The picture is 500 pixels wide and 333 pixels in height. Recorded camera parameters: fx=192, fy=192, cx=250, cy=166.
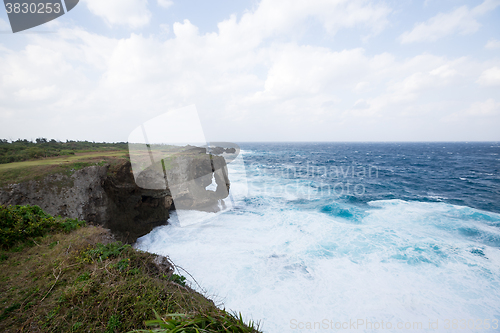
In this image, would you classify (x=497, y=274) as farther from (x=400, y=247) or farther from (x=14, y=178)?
(x=14, y=178)

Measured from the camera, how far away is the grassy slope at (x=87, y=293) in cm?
315

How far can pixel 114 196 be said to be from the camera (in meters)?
13.3

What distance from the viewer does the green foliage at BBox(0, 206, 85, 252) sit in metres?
5.48

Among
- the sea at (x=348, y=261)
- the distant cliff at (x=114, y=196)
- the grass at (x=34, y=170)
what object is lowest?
the sea at (x=348, y=261)

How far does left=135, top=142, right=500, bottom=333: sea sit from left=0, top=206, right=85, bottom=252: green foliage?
16.1 ft

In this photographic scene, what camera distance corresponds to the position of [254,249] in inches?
467

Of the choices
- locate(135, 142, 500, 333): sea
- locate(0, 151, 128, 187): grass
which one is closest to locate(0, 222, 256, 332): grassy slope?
locate(135, 142, 500, 333): sea

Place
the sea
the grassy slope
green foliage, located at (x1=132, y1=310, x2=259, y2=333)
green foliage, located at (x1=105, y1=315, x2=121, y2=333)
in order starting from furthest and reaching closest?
1. the sea
2. the grassy slope
3. green foliage, located at (x1=105, y1=315, x2=121, y2=333)
4. green foliage, located at (x1=132, y1=310, x2=259, y2=333)

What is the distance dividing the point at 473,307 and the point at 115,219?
18987 millimetres

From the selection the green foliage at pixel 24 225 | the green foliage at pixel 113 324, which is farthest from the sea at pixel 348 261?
the green foliage at pixel 24 225

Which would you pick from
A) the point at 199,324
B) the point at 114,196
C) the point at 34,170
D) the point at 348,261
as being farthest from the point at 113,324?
the point at 34,170

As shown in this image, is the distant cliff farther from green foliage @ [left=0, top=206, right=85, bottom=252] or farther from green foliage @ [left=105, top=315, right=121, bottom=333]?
green foliage @ [left=105, top=315, right=121, bottom=333]

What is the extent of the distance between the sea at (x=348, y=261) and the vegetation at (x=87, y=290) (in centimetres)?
67

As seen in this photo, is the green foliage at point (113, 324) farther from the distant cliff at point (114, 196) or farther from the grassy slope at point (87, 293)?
the distant cliff at point (114, 196)
